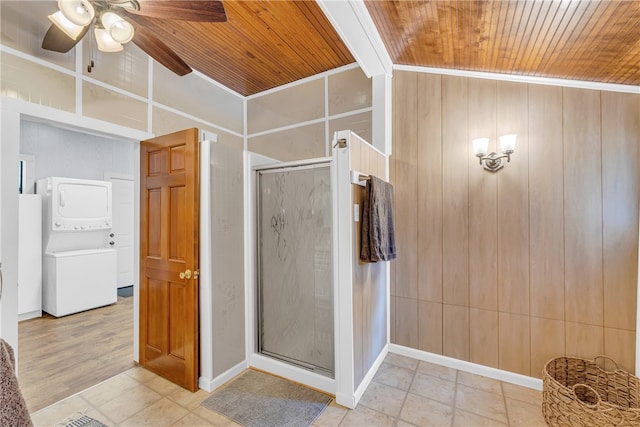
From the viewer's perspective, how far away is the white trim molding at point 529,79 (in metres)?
2.04

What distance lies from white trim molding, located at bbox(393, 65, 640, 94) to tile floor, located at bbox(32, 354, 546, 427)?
93.2 inches

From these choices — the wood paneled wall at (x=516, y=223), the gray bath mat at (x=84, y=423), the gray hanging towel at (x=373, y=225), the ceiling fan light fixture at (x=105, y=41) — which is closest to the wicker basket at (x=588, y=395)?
the wood paneled wall at (x=516, y=223)

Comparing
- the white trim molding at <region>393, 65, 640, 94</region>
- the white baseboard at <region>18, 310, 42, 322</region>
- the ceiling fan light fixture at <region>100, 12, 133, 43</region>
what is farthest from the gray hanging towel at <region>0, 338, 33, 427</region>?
the white baseboard at <region>18, 310, 42, 322</region>

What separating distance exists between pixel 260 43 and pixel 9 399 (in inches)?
112

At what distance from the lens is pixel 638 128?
2.01 meters

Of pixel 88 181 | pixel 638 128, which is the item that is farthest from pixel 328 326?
pixel 88 181

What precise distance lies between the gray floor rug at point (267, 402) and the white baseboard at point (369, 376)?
0.22m

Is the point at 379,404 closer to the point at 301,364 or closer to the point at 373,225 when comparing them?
the point at 301,364

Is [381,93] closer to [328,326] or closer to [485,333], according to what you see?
[328,326]

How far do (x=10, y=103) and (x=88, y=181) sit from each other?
8.99 feet

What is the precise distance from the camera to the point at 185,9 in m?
1.55

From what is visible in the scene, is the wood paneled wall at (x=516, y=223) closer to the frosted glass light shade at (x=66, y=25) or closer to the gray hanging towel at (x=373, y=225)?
the gray hanging towel at (x=373, y=225)

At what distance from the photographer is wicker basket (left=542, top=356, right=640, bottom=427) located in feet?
5.21

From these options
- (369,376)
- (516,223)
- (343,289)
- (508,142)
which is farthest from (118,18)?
(516,223)
